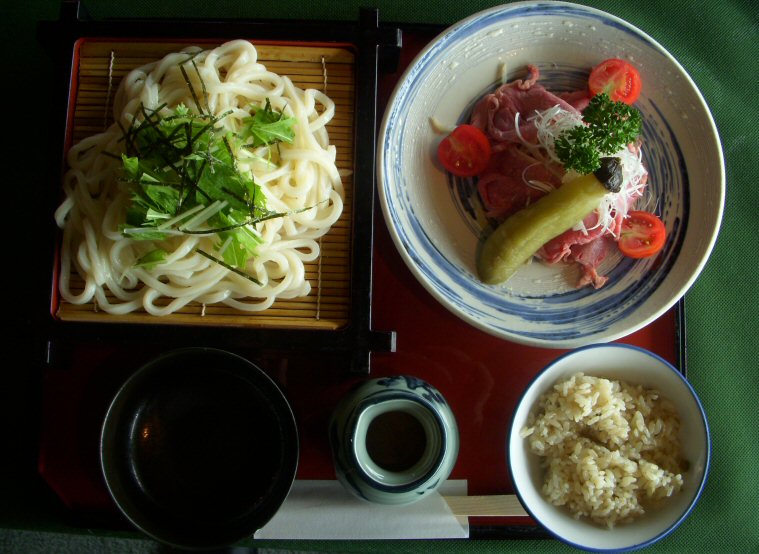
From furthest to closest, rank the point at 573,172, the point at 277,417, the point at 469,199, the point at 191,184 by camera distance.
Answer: the point at 469,199
the point at 573,172
the point at 277,417
the point at 191,184

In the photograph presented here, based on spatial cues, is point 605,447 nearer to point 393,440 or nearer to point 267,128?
point 393,440

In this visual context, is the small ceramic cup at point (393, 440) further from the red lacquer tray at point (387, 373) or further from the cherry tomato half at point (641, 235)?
the cherry tomato half at point (641, 235)

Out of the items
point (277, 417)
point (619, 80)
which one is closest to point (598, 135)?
point (619, 80)

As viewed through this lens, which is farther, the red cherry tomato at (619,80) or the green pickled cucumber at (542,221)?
the red cherry tomato at (619,80)

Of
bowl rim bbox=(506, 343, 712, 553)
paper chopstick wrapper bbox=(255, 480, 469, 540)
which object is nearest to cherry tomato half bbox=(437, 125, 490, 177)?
bowl rim bbox=(506, 343, 712, 553)

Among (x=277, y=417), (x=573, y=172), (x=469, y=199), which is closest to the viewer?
(x=277, y=417)

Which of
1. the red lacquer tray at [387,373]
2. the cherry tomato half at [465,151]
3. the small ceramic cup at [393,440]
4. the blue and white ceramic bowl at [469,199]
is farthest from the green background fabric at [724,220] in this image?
the cherry tomato half at [465,151]
